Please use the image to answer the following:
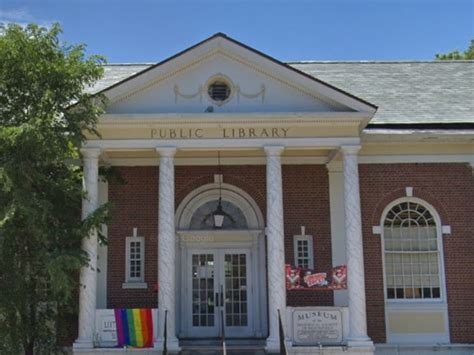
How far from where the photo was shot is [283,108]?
15.2 m

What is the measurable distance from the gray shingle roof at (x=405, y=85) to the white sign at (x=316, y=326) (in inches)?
206

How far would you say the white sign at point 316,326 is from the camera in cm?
1446

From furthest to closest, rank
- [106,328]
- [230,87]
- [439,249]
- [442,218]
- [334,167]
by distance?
[334,167]
[442,218]
[439,249]
[230,87]
[106,328]

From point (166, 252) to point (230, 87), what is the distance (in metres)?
4.15

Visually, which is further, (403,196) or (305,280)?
(403,196)

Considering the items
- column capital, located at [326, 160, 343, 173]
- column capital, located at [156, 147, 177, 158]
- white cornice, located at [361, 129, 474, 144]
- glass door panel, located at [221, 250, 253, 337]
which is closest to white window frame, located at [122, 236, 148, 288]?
glass door panel, located at [221, 250, 253, 337]

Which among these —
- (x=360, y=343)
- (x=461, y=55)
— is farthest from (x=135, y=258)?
(x=461, y=55)

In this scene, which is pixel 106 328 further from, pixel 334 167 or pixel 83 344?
pixel 334 167

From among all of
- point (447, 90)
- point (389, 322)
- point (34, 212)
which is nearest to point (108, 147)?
point (34, 212)

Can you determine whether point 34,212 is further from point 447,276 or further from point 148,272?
point 447,276

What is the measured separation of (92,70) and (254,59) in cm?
375

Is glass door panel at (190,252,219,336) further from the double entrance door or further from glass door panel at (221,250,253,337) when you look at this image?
glass door panel at (221,250,253,337)

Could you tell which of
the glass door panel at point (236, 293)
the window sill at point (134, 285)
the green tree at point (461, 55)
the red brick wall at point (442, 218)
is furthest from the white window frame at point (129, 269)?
the green tree at point (461, 55)

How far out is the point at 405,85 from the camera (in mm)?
19375
